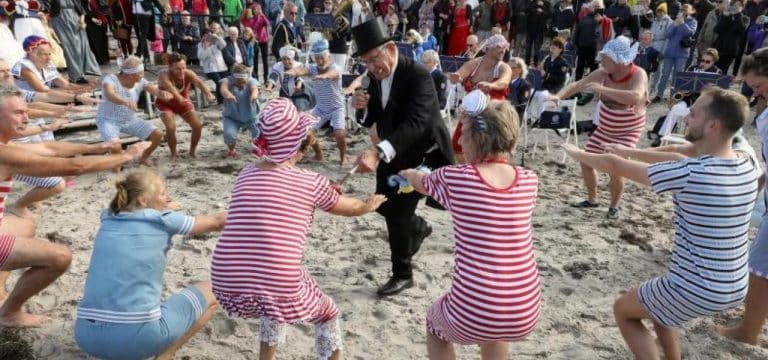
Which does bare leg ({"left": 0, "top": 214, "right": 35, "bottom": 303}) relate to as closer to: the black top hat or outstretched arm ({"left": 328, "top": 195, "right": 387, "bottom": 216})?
outstretched arm ({"left": 328, "top": 195, "right": 387, "bottom": 216})

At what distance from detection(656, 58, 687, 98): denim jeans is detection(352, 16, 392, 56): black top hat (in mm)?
9281

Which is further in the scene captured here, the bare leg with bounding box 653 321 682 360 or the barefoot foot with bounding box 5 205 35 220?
the barefoot foot with bounding box 5 205 35 220

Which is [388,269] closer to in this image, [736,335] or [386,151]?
[386,151]

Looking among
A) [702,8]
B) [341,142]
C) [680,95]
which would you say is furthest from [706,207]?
[702,8]

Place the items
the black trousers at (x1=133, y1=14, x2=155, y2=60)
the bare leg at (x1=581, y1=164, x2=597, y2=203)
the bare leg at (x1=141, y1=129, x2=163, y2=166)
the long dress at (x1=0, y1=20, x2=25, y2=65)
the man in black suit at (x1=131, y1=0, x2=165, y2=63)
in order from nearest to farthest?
the bare leg at (x1=581, y1=164, x2=597, y2=203), the bare leg at (x1=141, y1=129, x2=163, y2=166), the long dress at (x1=0, y1=20, x2=25, y2=65), the man in black suit at (x1=131, y1=0, x2=165, y2=63), the black trousers at (x1=133, y1=14, x2=155, y2=60)

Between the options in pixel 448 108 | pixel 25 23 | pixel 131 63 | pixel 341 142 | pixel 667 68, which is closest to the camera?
pixel 131 63

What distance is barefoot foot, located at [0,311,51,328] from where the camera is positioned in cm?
351

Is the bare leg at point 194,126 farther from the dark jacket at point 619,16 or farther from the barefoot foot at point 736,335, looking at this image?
the dark jacket at point 619,16

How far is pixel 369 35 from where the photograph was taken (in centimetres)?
336

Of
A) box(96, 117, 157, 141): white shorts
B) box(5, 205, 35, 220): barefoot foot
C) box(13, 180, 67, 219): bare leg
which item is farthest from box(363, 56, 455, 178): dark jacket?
box(96, 117, 157, 141): white shorts

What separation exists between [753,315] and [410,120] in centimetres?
240

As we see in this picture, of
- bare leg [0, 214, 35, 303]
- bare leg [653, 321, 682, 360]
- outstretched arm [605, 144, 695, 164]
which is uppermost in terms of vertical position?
outstretched arm [605, 144, 695, 164]

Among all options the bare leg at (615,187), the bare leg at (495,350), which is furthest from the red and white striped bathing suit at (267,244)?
the bare leg at (615,187)

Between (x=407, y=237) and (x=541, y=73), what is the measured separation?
5.72m
